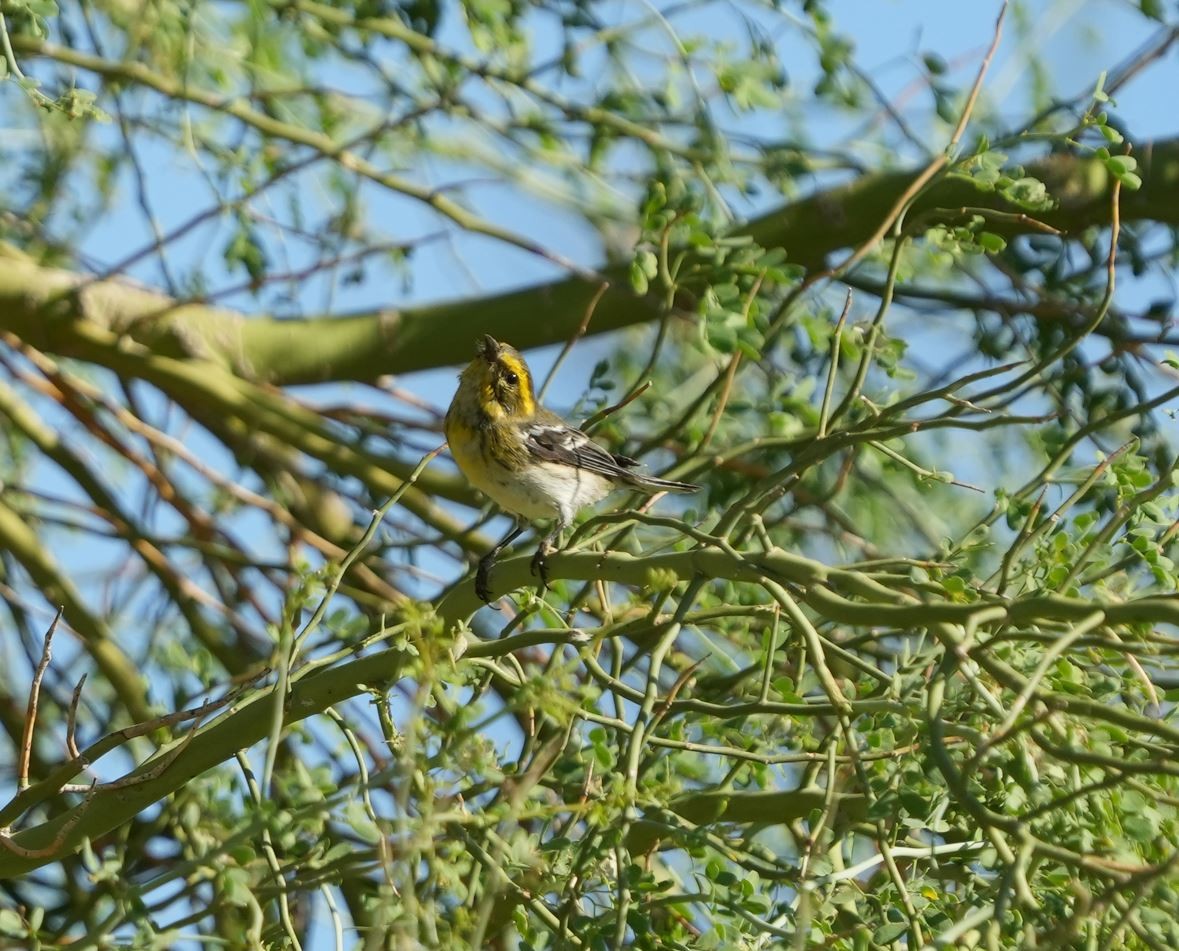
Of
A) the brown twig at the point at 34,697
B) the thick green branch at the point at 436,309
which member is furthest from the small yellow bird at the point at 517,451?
the brown twig at the point at 34,697

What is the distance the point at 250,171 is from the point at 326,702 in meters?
2.50

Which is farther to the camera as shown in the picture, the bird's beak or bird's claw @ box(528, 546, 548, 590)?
the bird's beak

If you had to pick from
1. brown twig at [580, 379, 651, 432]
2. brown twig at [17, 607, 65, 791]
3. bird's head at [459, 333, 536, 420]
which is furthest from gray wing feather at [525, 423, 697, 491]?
brown twig at [17, 607, 65, 791]

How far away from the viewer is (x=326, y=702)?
2.82 meters

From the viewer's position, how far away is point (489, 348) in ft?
15.7

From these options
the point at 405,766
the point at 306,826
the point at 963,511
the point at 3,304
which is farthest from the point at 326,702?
the point at 963,511

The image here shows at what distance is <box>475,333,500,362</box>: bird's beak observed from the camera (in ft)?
15.7

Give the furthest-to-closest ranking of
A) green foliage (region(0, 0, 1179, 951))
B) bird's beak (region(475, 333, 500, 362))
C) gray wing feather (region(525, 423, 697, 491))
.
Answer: bird's beak (region(475, 333, 500, 362)) < gray wing feather (region(525, 423, 697, 491)) < green foliage (region(0, 0, 1179, 951))

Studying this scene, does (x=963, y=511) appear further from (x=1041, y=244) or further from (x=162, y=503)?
(x=162, y=503)

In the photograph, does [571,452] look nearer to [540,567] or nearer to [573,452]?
[573,452]

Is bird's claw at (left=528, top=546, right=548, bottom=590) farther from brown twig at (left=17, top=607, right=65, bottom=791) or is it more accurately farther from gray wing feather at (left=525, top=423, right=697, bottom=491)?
gray wing feather at (left=525, top=423, right=697, bottom=491)

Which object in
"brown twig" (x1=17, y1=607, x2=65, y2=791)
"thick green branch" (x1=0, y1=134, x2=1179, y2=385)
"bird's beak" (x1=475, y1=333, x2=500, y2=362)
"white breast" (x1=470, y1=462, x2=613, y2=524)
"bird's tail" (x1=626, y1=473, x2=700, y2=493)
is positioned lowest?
"brown twig" (x1=17, y1=607, x2=65, y2=791)

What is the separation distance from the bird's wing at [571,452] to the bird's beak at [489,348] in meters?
0.26

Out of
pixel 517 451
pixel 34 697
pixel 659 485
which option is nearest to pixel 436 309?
pixel 517 451
